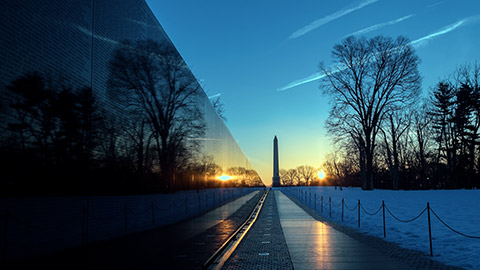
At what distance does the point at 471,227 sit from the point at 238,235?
785cm

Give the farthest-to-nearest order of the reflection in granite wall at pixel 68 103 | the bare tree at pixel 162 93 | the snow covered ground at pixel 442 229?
the bare tree at pixel 162 93 → the snow covered ground at pixel 442 229 → the reflection in granite wall at pixel 68 103

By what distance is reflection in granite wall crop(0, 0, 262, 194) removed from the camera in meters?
8.13

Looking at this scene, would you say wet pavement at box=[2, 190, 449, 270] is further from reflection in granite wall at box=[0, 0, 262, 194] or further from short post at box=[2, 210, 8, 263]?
reflection in granite wall at box=[0, 0, 262, 194]

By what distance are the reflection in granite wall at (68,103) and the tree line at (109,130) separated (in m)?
0.03

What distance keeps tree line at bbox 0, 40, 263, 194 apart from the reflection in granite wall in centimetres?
3

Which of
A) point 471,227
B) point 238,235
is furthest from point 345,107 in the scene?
point 238,235

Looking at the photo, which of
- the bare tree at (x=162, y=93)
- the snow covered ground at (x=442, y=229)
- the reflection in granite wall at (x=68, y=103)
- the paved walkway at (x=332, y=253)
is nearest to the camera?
the paved walkway at (x=332, y=253)

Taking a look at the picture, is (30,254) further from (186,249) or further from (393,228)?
(393,228)

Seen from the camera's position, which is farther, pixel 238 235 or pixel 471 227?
pixel 471 227

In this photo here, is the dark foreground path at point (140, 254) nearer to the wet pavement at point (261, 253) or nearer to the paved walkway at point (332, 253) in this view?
the wet pavement at point (261, 253)

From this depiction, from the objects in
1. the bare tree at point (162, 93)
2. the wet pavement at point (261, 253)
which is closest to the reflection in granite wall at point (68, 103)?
the bare tree at point (162, 93)

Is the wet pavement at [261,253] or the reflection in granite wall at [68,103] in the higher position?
the reflection in granite wall at [68,103]

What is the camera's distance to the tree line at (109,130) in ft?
27.6

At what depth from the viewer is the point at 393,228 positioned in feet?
41.9
